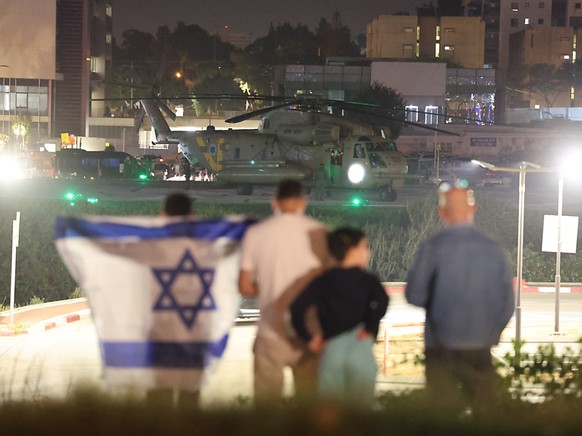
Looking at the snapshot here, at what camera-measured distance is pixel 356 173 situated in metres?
44.1

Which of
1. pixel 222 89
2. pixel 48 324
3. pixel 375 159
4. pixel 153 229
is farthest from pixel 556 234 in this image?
pixel 222 89

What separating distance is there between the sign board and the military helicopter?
15620mm

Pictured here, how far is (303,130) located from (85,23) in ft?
261

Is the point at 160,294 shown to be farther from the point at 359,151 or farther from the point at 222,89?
the point at 222,89

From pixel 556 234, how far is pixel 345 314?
20.7 m

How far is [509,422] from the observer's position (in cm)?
742

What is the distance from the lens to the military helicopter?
43906 millimetres

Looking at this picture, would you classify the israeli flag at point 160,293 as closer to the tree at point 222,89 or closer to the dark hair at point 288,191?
the dark hair at point 288,191

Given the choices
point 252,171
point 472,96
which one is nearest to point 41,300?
point 252,171

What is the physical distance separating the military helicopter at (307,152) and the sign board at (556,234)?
15620 mm

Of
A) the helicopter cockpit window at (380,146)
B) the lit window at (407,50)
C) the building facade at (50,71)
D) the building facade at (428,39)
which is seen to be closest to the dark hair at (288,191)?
the helicopter cockpit window at (380,146)

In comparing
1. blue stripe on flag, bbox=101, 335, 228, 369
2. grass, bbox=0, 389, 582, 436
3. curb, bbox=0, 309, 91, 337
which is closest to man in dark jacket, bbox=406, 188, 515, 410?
grass, bbox=0, 389, 582, 436

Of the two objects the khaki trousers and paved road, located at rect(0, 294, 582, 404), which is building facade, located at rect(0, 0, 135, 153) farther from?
the khaki trousers

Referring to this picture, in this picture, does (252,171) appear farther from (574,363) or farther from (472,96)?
(472,96)
